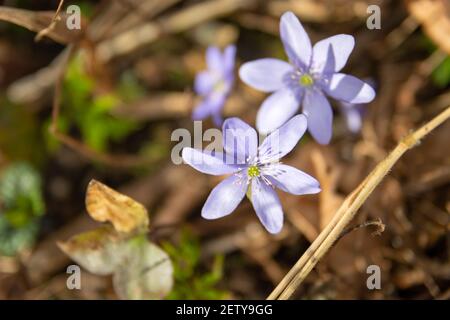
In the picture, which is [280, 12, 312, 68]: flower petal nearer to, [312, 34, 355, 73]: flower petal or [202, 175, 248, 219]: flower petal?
[312, 34, 355, 73]: flower petal

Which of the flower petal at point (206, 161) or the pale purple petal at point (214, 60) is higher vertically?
the pale purple petal at point (214, 60)

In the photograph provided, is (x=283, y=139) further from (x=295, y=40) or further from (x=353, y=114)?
(x=353, y=114)

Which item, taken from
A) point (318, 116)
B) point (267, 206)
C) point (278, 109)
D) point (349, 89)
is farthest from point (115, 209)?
point (349, 89)

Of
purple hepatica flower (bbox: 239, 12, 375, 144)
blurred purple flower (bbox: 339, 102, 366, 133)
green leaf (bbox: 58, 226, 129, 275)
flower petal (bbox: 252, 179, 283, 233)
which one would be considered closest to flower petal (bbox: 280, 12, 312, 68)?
purple hepatica flower (bbox: 239, 12, 375, 144)

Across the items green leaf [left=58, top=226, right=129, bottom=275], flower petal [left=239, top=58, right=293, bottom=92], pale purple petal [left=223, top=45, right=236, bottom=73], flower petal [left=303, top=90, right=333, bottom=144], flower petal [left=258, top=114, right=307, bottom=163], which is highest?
pale purple petal [left=223, top=45, right=236, bottom=73]

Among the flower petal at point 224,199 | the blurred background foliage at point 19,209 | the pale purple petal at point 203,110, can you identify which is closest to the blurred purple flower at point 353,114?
the pale purple petal at point 203,110

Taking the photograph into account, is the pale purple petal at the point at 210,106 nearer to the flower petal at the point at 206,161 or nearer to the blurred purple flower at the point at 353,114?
the blurred purple flower at the point at 353,114
